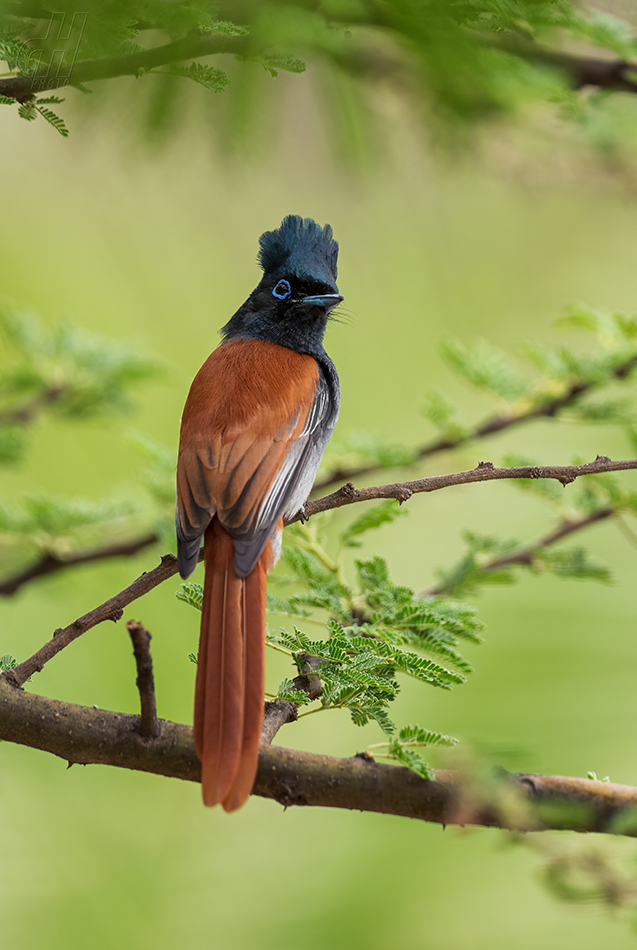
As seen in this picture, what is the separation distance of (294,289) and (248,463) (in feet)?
1.26

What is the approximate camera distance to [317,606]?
1.25 metres

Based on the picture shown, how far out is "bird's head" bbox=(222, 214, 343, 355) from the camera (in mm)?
1408

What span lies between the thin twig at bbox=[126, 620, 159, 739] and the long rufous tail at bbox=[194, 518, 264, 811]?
0.16ft

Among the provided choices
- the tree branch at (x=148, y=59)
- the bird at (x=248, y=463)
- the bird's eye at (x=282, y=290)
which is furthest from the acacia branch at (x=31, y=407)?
the tree branch at (x=148, y=59)

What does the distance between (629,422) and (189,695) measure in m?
1.36

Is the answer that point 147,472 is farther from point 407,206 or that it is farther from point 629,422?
point 407,206

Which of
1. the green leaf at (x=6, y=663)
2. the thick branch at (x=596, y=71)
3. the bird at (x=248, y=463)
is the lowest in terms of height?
the green leaf at (x=6, y=663)

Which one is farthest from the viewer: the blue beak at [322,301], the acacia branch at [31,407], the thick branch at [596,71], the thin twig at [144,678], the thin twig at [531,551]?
the acacia branch at [31,407]

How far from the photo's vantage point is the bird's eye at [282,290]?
1482 millimetres

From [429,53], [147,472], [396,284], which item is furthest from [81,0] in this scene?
[396,284]

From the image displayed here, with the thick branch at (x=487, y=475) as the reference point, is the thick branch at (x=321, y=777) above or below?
below

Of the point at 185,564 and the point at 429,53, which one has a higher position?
the point at 429,53

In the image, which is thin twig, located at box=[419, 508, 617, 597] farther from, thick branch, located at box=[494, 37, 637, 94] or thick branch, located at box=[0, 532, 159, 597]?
thick branch, located at box=[494, 37, 637, 94]

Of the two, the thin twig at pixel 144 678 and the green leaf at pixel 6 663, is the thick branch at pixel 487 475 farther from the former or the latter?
the green leaf at pixel 6 663
